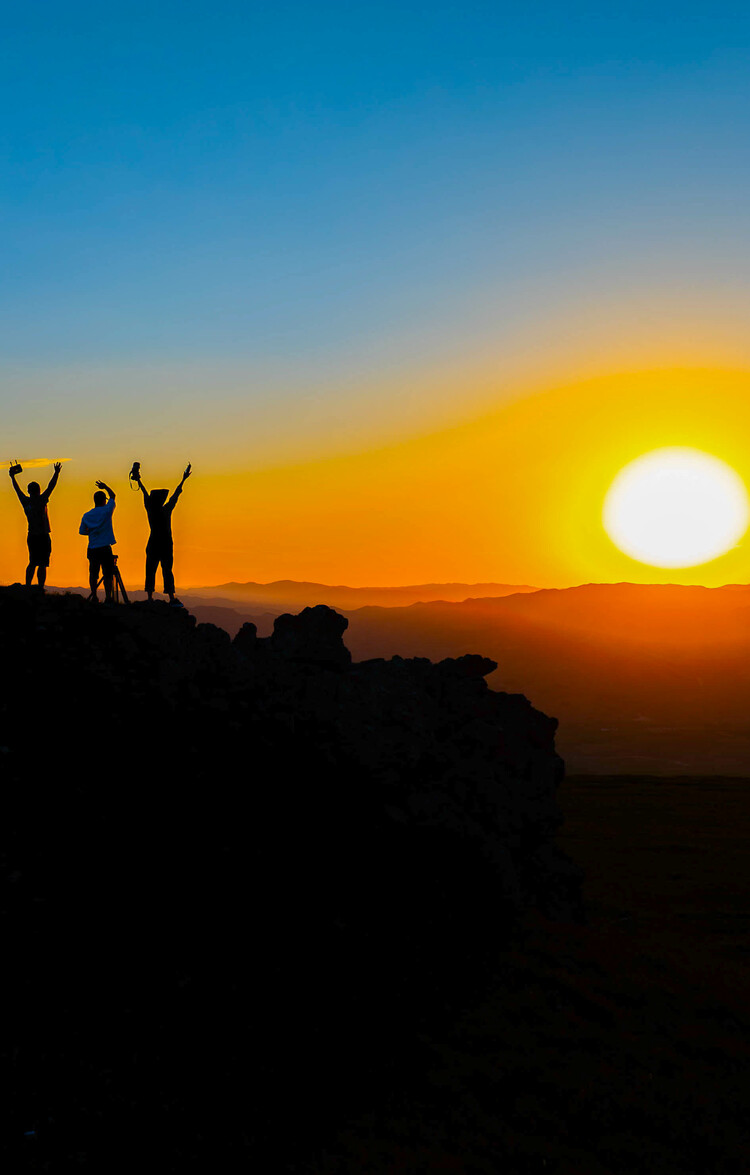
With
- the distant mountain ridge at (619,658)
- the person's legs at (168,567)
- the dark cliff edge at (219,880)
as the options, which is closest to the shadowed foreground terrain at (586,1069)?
the dark cliff edge at (219,880)

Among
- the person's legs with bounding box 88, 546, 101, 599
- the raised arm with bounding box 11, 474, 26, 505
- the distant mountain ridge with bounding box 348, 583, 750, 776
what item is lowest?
the distant mountain ridge with bounding box 348, 583, 750, 776

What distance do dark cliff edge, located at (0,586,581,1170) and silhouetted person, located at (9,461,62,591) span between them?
94.8 inches

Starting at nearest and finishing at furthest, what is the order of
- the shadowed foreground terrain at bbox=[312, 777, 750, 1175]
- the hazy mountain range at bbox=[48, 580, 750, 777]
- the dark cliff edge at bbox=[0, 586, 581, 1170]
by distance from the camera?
the dark cliff edge at bbox=[0, 586, 581, 1170]
the shadowed foreground terrain at bbox=[312, 777, 750, 1175]
the hazy mountain range at bbox=[48, 580, 750, 777]

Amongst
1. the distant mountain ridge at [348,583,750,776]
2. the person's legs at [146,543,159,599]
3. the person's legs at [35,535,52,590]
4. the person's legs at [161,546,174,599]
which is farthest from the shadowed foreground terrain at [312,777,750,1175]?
the distant mountain ridge at [348,583,750,776]

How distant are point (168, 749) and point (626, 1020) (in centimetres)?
827

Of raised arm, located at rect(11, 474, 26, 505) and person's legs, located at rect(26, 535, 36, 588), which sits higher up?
raised arm, located at rect(11, 474, 26, 505)

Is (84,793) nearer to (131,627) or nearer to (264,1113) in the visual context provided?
(131,627)

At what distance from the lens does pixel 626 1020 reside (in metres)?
13.7

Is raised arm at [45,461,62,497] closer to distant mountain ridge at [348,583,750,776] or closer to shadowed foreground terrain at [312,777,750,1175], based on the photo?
shadowed foreground terrain at [312,777,750,1175]

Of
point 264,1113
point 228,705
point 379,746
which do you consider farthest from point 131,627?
point 264,1113

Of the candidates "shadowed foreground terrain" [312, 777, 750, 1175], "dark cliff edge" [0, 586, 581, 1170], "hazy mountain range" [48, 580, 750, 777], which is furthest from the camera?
"hazy mountain range" [48, 580, 750, 777]

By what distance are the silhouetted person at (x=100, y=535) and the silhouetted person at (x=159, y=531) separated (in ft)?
3.95

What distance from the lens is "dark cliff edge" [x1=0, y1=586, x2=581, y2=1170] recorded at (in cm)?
994

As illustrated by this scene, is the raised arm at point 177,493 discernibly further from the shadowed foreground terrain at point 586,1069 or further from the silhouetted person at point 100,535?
the shadowed foreground terrain at point 586,1069
